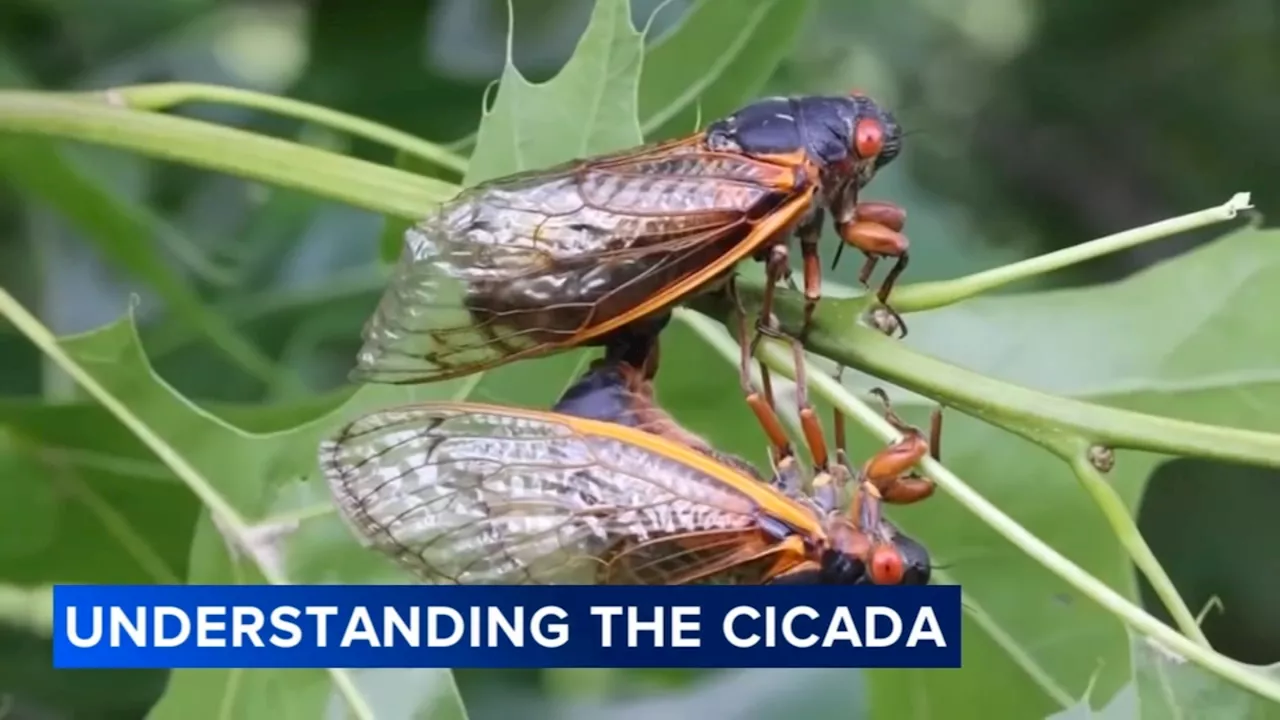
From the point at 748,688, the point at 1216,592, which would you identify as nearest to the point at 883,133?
the point at 748,688

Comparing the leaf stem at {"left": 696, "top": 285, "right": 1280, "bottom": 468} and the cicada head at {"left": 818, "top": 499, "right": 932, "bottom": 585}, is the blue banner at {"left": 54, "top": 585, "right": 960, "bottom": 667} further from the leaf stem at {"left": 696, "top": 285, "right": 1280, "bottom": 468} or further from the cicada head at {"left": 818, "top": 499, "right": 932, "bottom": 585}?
the leaf stem at {"left": 696, "top": 285, "right": 1280, "bottom": 468}

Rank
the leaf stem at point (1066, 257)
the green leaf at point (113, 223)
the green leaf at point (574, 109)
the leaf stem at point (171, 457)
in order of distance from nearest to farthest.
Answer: the leaf stem at point (1066, 257)
the green leaf at point (574, 109)
the leaf stem at point (171, 457)
the green leaf at point (113, 223)

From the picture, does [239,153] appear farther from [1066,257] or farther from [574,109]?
[1066,257]

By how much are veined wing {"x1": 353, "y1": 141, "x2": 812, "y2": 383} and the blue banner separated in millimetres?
184

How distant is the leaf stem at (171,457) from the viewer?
3.51ft

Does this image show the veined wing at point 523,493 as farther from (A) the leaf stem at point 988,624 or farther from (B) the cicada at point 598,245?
(A) the leaf stem at point 988,624

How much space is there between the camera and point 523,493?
1029mm

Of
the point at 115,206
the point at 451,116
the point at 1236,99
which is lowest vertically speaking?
the point at 115,206

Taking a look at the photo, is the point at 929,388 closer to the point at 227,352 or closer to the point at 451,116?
the point at 227,352

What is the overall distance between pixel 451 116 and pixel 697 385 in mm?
666

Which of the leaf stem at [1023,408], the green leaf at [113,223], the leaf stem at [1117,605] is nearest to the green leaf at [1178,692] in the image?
the leaf stem at [1117,605]

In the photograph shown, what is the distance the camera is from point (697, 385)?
1242 millimetres

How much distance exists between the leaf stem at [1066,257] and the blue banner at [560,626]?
0.99 feet

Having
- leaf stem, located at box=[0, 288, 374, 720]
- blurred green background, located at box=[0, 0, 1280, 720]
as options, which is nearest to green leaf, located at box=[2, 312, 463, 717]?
leaf stem, located at box=[0, 288, 374, 720]
